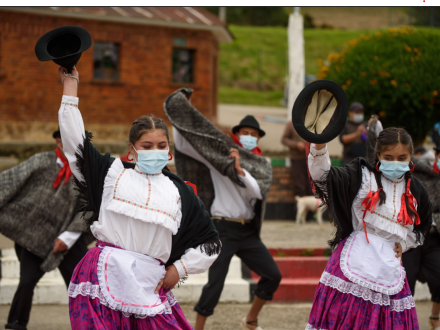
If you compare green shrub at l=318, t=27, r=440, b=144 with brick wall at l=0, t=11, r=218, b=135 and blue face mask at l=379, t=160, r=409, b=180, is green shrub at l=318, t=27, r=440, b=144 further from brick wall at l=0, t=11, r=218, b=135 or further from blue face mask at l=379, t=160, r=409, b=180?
blue face mask at l=379, t=160, r=409, b=180

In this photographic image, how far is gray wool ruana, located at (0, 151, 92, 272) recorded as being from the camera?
5742 mm

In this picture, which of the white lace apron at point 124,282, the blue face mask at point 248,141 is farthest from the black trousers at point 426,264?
the white lace apron at point 124,282

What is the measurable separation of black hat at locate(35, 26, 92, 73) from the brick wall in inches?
556

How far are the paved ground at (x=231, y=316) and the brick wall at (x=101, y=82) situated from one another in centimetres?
1121

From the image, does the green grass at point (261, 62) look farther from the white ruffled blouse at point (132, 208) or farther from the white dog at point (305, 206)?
the white ruffled blouse at point (132, 208)

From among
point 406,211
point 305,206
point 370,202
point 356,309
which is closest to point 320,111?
point 370,202

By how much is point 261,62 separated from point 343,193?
120 ft

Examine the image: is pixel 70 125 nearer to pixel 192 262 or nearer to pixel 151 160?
pixel 151 160

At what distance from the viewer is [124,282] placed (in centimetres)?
363

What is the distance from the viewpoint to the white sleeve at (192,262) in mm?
3836

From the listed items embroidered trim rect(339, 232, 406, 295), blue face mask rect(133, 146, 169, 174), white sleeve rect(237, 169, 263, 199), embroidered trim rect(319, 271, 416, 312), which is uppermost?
blue face mask rect(133, 146, 169, 174)

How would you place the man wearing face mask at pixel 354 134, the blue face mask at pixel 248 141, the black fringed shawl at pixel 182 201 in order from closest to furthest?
the black fringed shawl at pixel 182 201 → the blue face mask at pixel 248 141 → the man wearing face mask at pixel 354 134

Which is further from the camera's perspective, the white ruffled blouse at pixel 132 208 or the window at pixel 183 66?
the window at pixel 183 66

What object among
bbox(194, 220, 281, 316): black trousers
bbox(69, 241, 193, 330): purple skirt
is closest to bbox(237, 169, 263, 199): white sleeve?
bbox(194, 220, 281, 316): black trousers
